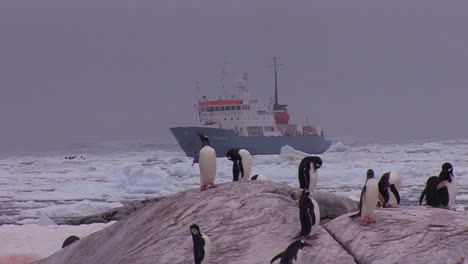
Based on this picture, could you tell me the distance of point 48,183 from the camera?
44.2 metres

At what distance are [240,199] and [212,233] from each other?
0.77 m

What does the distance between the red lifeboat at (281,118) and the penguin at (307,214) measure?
7629 centimetres

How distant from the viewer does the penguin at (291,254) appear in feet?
24.6

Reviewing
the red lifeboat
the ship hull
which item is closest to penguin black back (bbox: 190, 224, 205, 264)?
the ship hull

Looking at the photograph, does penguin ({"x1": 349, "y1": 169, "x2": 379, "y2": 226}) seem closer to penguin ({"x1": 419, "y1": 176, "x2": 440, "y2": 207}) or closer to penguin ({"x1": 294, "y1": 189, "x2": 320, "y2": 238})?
penguin ({"x1": 294, "y1": 189, "x2": 320, "y2": 238})

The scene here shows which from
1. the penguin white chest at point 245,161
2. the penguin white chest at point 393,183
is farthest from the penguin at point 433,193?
the penguin white chest at point 245,161

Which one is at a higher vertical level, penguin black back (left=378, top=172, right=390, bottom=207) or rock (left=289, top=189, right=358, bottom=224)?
penguin black back (left=378, top=172, right=390, bottom=207)

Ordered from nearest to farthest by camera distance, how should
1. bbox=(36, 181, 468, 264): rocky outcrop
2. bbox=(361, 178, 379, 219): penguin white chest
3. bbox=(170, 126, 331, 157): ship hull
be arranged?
bbox=(36, 181, 468, 264): rocky outcrop
bbox=(361, 178, 379, 219): penguin white chest
bbox=(170, 126, 331, 157): ship hull

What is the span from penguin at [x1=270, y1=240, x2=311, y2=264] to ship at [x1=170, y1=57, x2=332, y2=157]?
5990 cm

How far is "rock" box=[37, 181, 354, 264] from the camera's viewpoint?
27.8 feet

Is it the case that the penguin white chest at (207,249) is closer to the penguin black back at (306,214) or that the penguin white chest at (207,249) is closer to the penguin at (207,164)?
the penguin black back at (306,214)

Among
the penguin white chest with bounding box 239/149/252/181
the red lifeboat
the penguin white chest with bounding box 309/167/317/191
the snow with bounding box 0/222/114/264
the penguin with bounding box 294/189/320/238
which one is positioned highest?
the red lifeboat

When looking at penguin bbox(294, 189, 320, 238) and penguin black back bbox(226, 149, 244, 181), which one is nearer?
penguin bbox(294, 189, 320, 238)

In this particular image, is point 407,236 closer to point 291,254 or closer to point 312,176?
point 291,254
